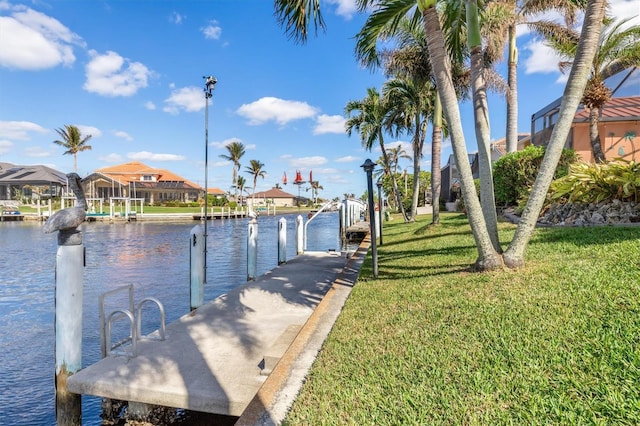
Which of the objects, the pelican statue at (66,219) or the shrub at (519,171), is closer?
the pelican statue at (66,219)

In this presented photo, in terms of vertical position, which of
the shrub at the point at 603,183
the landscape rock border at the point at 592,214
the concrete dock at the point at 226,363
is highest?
the shrub at the point at 603,183

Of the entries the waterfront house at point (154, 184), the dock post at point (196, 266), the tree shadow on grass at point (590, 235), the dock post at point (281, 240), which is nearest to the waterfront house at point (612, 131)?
the tree shadow on grass at point (590, 235)

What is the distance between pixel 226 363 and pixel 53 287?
34.3 ft

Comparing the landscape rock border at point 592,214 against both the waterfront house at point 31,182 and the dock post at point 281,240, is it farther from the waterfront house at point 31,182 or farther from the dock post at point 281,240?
the waterfront house at point 31,182

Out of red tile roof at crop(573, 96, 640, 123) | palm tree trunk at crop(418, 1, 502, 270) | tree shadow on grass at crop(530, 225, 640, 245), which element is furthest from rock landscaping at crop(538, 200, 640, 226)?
Answer: red tile roof at crop(573, 96, 640, 123)

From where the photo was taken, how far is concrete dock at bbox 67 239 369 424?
3536 mm

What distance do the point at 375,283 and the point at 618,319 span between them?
11.9 ft

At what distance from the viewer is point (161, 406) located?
13.6ft

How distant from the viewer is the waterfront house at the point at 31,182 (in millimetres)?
53578

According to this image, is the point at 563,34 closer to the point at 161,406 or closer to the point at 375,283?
the point at 375,283

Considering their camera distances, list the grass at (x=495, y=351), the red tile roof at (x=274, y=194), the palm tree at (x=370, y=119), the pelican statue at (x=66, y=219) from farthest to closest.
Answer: the red tile roof at (x=274, y=194), the palm tree at (x=370, y=119), the pelican statue at (x=66, y=219), the grass at (x=495, y=351)

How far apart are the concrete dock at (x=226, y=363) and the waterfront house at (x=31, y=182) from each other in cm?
5526

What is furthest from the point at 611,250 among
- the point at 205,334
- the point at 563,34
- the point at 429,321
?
the point at 563,34

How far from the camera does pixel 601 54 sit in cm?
1449
